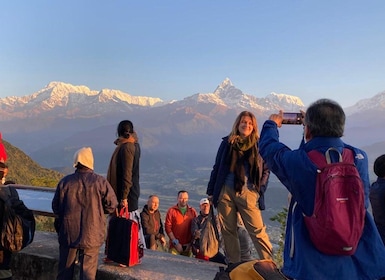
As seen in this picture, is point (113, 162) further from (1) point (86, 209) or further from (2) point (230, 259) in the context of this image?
(2) point (230, 259)

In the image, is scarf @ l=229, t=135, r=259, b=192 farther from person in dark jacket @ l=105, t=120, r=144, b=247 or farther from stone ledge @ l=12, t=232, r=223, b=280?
person in dark jacket @ l=105, t=120, r=144, b=247

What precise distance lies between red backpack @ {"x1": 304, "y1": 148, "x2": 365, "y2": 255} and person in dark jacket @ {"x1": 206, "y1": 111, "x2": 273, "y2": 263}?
2247mm

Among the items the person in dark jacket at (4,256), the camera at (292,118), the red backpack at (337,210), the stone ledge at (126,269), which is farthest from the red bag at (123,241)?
the red backpack at (337,210)

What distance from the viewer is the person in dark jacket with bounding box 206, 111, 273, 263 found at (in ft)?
13.9

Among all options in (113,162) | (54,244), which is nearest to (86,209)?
(113,162)

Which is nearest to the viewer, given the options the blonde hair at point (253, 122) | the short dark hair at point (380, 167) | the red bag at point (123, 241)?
the short dark hair at point (380, 167)

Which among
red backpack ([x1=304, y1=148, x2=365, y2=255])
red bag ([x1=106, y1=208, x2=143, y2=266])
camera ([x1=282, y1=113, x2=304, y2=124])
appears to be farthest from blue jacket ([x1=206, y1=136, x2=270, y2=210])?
red backpack ([x1=304, y1=148, x2=365, y2=255])

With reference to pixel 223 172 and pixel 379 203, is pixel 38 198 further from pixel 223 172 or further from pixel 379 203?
pixel 379 203

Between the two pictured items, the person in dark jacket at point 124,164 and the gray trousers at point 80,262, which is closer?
the gray trousers at point 80,262

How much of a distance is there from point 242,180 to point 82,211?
1.60 m

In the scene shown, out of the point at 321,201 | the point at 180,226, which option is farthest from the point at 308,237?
the point at 180,226

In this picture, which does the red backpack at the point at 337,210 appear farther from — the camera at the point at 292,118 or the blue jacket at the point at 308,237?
the camera at the point at 292,118

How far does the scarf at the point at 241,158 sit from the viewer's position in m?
4.24

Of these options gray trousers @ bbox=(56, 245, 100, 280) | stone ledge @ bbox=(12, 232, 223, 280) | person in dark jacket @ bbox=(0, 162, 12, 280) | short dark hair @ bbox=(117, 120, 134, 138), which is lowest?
stone ledge @ bbox=(12, 232, 223, 280)
